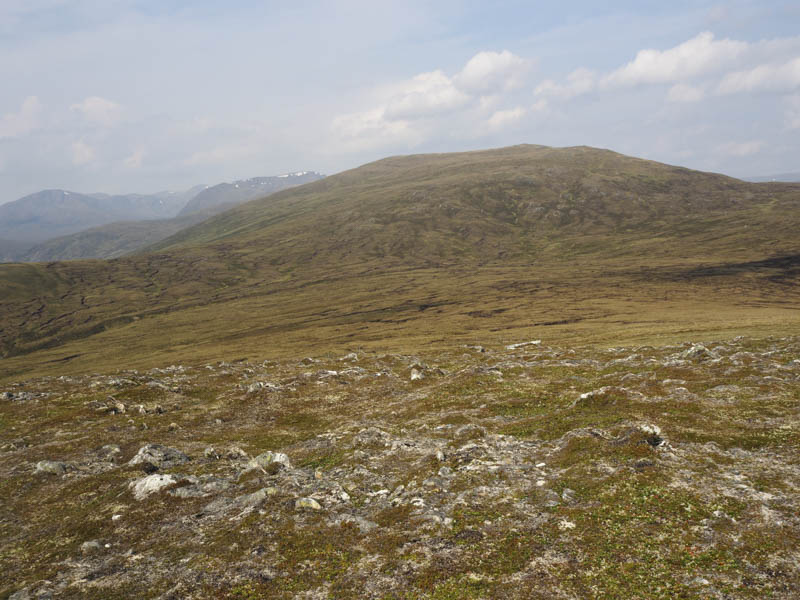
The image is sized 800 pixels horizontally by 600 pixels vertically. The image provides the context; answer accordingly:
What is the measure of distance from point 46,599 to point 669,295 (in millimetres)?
A: 201893

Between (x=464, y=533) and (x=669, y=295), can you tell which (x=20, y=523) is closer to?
(x=464, y=533)

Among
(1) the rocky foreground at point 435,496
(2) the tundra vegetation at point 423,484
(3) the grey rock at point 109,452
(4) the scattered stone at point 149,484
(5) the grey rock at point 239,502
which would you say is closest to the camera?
(1) the rocky foreground at point 435,496

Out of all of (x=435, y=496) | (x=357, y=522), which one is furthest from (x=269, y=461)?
(x=435, y=496)

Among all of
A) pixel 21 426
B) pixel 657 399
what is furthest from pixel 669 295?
pixel 21 426

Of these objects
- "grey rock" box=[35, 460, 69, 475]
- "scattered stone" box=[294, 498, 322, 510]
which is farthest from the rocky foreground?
"grey rock" box=[35, 460, 69, 475]

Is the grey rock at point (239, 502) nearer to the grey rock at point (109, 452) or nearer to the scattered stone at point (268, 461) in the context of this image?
the scattered stone at point (268, 461)

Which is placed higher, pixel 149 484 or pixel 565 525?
pixel 149 484

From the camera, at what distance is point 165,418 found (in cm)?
5078

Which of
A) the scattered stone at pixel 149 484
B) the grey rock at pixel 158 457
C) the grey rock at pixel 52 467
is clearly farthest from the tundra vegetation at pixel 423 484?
the grey rock at pixel 52 467

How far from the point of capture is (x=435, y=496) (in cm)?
2675

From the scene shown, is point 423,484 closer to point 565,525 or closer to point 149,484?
point 565,525

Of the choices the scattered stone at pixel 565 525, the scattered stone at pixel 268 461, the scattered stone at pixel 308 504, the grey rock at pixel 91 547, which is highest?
the grey rock at pixel 91 547

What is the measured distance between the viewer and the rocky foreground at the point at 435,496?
63.3 ft

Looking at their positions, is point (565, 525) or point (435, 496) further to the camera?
point (435, 496)
